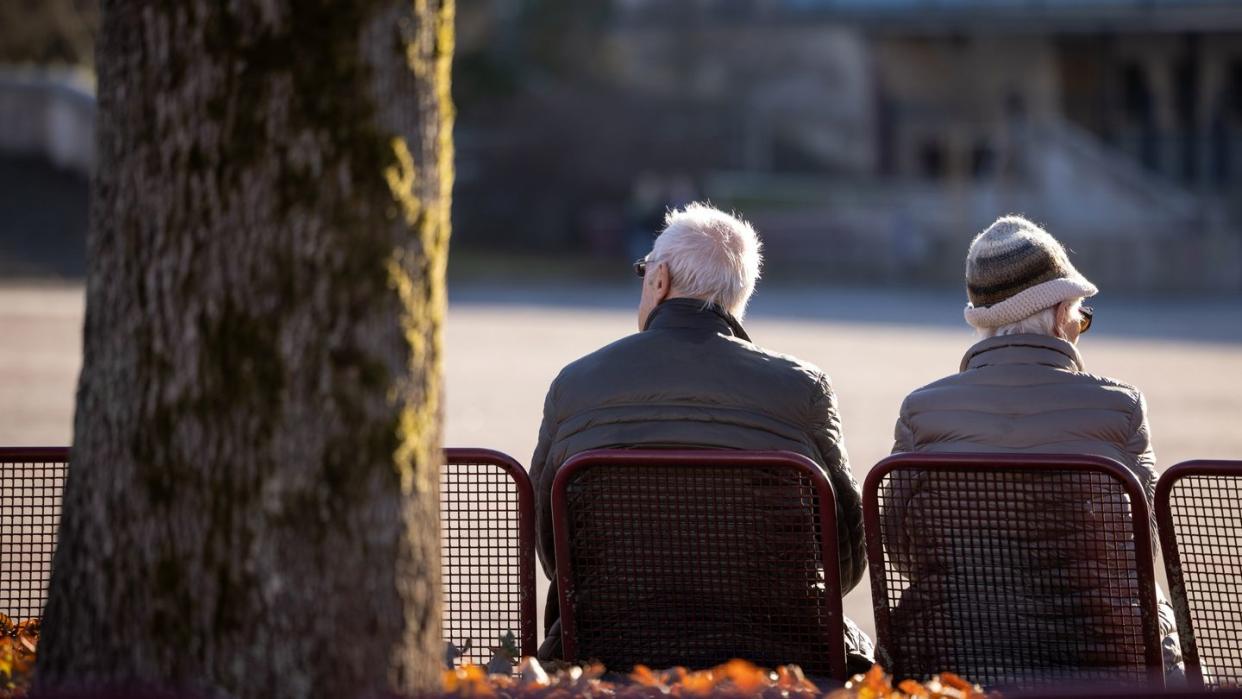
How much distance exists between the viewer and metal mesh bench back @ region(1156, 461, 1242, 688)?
4.04 m

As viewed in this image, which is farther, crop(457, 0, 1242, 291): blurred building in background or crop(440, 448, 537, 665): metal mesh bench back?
crop(457, 0, 1242, 291): blurred building in background

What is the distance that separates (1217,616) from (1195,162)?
1669 inches

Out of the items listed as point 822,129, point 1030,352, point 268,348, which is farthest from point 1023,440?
point 822,129

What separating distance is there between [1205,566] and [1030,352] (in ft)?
2.27

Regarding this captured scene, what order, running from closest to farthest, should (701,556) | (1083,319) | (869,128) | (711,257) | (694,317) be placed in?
(701,556) < (694,317) < (711,257) < (1083,319) < (869,128)

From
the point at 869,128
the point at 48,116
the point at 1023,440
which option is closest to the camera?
the point at 1023,440

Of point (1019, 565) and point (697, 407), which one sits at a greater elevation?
point (697, 407)

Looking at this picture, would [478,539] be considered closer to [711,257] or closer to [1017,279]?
[711,257]

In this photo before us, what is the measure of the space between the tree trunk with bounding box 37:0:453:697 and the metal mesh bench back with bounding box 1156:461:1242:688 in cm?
199

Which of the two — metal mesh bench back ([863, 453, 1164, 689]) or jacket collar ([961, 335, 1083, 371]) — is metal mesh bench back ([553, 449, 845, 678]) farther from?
jacket collar ([961, 335, 1083, 371])

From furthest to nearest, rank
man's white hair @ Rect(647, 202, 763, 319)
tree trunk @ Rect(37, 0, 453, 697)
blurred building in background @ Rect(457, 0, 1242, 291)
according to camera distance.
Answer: blurred building in background @ Rect(457, 0, 1242, 291), man's white hair @ Rect(647, 202, 763, 319), tree trunk @ Rect(37, 0, 453, 697)

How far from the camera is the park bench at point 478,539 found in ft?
14.0

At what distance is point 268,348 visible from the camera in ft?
9.89

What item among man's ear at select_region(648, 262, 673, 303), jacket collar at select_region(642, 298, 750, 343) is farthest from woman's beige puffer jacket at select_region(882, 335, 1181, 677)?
man's ear at select_region(648, 262, 673, 303)
